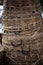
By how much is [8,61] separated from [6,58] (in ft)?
0.10

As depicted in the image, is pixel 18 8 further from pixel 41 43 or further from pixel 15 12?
pixel 41 43

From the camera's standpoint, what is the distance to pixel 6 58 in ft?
5.90

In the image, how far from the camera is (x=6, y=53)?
70.8 inches

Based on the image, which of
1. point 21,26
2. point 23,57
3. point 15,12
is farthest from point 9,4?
point 23,57

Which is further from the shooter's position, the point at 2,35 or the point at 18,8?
the point at 2,35

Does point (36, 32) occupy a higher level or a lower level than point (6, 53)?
higher

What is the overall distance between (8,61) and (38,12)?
471mm

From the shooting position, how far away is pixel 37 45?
1.76m

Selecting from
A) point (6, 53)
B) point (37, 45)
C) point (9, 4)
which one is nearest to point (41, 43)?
point (37, 45)

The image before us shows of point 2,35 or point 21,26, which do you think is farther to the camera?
point 2,35

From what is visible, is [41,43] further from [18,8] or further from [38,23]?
[18,8]

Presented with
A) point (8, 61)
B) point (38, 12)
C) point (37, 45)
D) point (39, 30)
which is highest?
point (38, 12)

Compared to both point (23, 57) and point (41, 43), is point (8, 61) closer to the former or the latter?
point (23, 57)

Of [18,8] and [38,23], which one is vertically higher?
[18,8]
